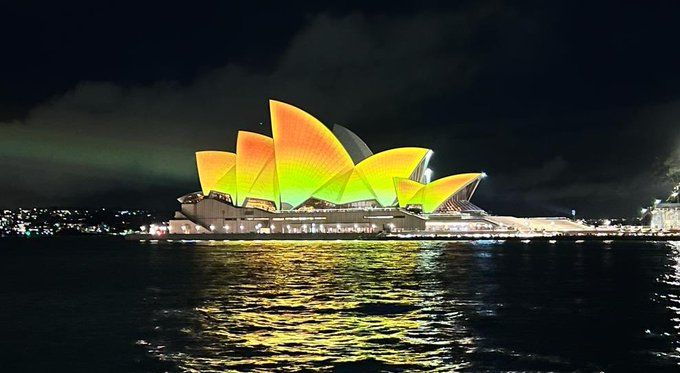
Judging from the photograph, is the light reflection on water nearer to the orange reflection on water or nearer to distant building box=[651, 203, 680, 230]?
the orange reflection on water

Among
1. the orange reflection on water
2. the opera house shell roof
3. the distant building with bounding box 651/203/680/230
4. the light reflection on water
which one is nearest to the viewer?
the orange reflection on water

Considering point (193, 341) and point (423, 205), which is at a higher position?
point (423, 205)

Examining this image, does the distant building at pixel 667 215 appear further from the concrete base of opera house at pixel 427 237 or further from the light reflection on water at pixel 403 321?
the light reflection on water at pixel 403 321

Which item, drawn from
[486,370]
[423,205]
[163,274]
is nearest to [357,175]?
[423,205]

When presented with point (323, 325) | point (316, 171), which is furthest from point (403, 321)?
point (316, 171)

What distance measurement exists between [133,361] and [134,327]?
504cm

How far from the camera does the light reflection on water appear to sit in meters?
16.6

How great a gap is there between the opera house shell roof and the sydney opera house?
0.14 meters

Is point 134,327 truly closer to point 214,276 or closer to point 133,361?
point 133,361

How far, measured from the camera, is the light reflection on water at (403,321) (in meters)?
16.6

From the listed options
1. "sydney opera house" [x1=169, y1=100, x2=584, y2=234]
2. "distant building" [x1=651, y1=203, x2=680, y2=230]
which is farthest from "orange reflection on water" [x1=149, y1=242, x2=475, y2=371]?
"distant building" [x1=651, y1=203, x2=680, y2=230]

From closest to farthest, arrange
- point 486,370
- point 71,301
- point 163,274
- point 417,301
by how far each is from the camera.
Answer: point 486,370
point 417,301
point 71,301
point 163,274

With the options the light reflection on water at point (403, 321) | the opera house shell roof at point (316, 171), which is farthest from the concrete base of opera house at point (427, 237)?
the light reflection on water at point (403, 321)

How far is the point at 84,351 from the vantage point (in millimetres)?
18391
